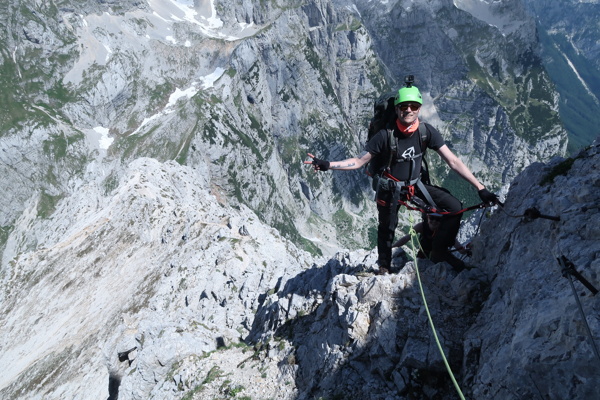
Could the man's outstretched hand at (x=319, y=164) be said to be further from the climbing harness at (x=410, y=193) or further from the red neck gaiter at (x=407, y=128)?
the red neck gaiter at (x=407, y=128)

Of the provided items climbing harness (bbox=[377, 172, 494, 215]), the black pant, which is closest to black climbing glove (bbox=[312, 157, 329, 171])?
climbing harness (bbox=[377, 172, 494, 215])

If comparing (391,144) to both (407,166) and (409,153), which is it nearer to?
(409,153)

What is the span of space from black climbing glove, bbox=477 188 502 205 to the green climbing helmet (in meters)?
3.41

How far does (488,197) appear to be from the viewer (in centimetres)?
1132

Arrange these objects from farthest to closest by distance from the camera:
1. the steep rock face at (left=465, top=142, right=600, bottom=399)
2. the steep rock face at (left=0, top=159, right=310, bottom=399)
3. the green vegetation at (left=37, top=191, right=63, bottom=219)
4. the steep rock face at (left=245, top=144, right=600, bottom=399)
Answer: the green vegetation at (left=37, top=191, right=63, bottom=219) < the steep rock face at (left=0, top=159, right=310, bottom=399) < the steep rock face at (left=245, top=144, right=600, bottom=399) < the steep rock face at (left=465, top=142, right=600, bottom=399)

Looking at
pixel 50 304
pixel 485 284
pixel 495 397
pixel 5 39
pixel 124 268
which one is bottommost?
pixel 50 304

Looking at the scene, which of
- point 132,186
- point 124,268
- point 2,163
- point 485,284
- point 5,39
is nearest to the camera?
point 485,284

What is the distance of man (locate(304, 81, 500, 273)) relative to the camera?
38.0 feet

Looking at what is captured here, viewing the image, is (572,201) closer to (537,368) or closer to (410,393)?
(537,368)

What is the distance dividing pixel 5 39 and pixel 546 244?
267 meters

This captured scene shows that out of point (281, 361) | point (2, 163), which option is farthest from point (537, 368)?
point (2, 163)

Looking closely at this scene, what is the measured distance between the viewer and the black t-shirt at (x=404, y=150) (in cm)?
1214

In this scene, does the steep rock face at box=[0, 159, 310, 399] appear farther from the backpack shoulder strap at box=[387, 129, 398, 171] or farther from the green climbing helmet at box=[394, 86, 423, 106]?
the green climbing helmet at box=[394, 86, 423, 106]

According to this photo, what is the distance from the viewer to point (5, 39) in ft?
655
